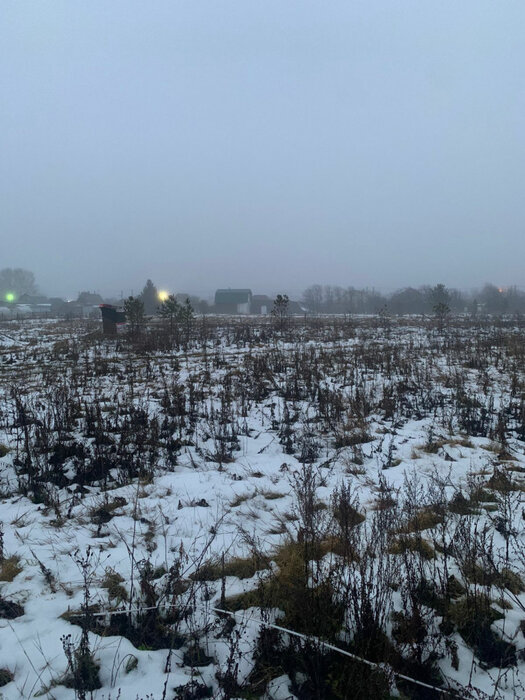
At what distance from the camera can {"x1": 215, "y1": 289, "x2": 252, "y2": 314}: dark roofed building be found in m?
62.5

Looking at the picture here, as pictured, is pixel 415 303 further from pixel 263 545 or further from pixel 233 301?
pixel 263 545

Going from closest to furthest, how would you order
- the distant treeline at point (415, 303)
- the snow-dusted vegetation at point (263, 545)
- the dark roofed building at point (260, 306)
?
1. the snow-dusted vegetation at point (263, 545)
2. the distant treeline at point (415, 303)
3. the dark roofed building at point (260, 306)

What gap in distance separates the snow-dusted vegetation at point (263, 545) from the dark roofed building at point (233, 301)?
55234mm

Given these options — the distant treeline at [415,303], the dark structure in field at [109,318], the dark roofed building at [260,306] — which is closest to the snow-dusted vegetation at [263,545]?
the dark structure in field at [109,318]

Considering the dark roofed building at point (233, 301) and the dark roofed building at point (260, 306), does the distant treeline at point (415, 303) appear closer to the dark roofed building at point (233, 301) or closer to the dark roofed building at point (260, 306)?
the dark roofed building at point (260, 306)

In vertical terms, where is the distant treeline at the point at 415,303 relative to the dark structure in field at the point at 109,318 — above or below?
above

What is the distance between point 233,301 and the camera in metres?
63.8

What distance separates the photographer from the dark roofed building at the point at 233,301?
6250 cm

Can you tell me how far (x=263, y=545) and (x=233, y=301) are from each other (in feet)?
202

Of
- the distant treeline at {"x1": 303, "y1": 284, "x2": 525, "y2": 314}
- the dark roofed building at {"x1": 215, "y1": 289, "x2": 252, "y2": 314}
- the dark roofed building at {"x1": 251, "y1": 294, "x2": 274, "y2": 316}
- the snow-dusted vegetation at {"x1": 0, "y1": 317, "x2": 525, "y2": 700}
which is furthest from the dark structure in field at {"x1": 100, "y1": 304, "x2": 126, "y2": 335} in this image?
the dark roofed building at {"x1": 251, "y1": 294, "x2": 274, "y2": 316}

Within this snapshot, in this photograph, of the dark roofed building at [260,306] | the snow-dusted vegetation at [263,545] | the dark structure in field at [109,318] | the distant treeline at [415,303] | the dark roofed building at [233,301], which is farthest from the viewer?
the dark roofed building at [260,306]

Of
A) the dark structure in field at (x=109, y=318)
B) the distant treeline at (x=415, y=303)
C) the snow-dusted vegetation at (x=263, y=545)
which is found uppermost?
the distant treeline at (x=415, y=303)

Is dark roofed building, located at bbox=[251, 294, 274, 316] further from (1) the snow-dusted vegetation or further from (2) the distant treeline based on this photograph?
(1) the snow-dusted vegetation

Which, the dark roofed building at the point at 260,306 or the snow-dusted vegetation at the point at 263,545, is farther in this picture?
the dark roofed building at the point at 260,306
